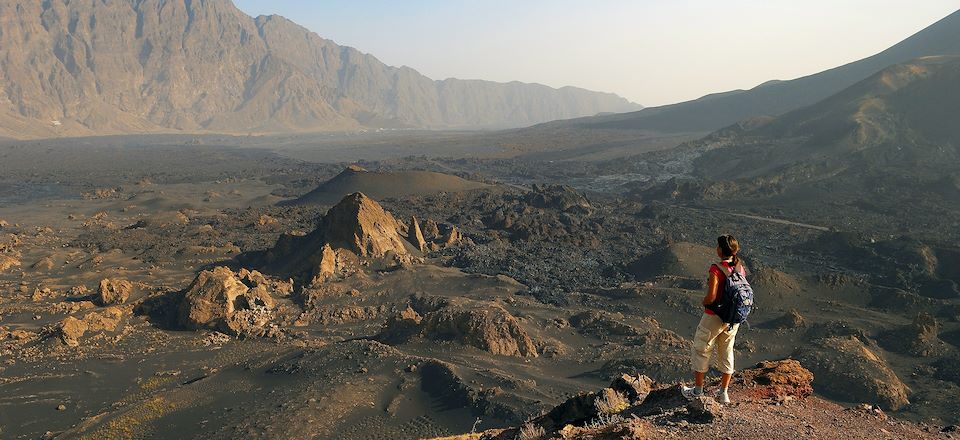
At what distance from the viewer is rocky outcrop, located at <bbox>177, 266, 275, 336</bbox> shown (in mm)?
17797

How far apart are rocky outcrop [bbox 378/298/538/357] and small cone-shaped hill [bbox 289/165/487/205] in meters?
28.0

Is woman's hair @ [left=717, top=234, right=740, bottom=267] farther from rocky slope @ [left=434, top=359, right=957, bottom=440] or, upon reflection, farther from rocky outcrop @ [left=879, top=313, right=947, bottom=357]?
rocky outcrop @ [left=879, top=313, right=947, bottom=357]

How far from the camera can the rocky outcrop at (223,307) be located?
17797 mm

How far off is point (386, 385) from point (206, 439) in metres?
3.73

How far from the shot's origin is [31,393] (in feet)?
44.4

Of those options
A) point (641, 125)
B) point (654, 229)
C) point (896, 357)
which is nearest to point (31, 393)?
point (896, 357)

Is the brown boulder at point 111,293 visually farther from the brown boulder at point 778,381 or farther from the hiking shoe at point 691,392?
the brown boulder at point 778,381

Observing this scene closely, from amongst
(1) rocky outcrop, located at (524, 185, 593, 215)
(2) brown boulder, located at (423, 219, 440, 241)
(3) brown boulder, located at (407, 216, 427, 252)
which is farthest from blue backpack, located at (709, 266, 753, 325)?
(1) rocky outcrop, located at (524, 185, 593, 215)

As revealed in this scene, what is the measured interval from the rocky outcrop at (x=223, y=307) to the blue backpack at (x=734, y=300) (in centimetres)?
1540

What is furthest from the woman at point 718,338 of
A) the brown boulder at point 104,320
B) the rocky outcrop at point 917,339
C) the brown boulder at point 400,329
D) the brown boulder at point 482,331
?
the brown boulder at point 104,320

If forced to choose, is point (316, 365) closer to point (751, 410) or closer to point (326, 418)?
point (326, 418)

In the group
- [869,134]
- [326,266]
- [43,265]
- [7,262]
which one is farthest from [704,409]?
[869,134]

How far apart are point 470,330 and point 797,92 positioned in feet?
372

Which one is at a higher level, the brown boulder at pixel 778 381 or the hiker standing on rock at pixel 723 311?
the hiker standing on rock at pixel 723 311
